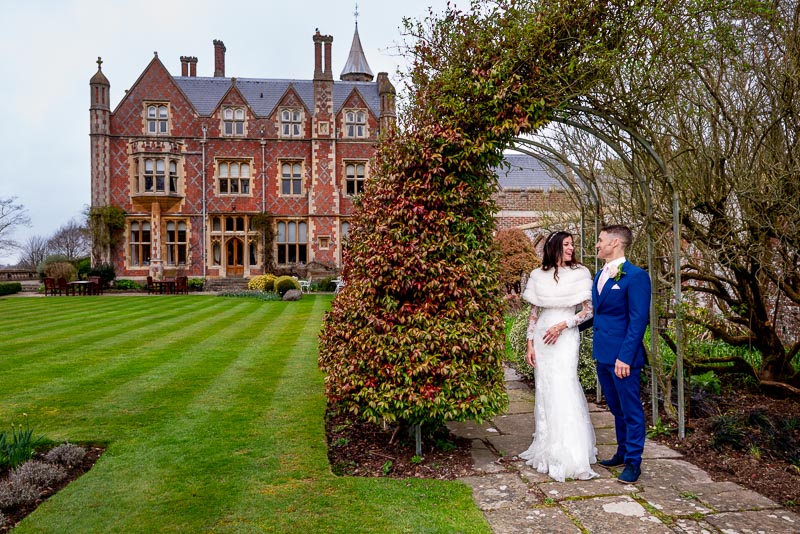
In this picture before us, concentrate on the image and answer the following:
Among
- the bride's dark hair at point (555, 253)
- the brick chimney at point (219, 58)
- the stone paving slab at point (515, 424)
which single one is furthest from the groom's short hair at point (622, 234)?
the brick chimney at point (219, 58)

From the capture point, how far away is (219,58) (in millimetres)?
33500

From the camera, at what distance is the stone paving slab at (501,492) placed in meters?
3.93

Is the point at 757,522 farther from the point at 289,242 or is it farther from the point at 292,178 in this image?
the point at 292,178

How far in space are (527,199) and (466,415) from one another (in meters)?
16.8

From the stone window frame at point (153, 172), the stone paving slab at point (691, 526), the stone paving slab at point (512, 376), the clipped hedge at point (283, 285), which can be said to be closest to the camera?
the stone paving slab at point (691, 526)

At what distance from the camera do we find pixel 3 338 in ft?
37.9

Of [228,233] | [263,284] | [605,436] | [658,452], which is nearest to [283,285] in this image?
[263,284]

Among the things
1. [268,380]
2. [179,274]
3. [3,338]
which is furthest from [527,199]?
[179,274]

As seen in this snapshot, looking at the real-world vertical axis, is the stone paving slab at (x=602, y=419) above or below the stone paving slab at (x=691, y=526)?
below

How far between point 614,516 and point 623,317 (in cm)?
150

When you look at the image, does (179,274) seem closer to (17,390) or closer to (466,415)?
(17,390)

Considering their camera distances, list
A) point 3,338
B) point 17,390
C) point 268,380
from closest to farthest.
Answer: point 17,390 < point 268,380 < point 3,338

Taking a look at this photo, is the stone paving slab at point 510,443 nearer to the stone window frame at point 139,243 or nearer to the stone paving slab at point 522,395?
the stone paving slab at point 522,395

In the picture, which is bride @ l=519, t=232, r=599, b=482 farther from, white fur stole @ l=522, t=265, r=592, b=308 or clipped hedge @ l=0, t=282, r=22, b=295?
clipped hedge @ l=0, t=282, r=22, b=295
